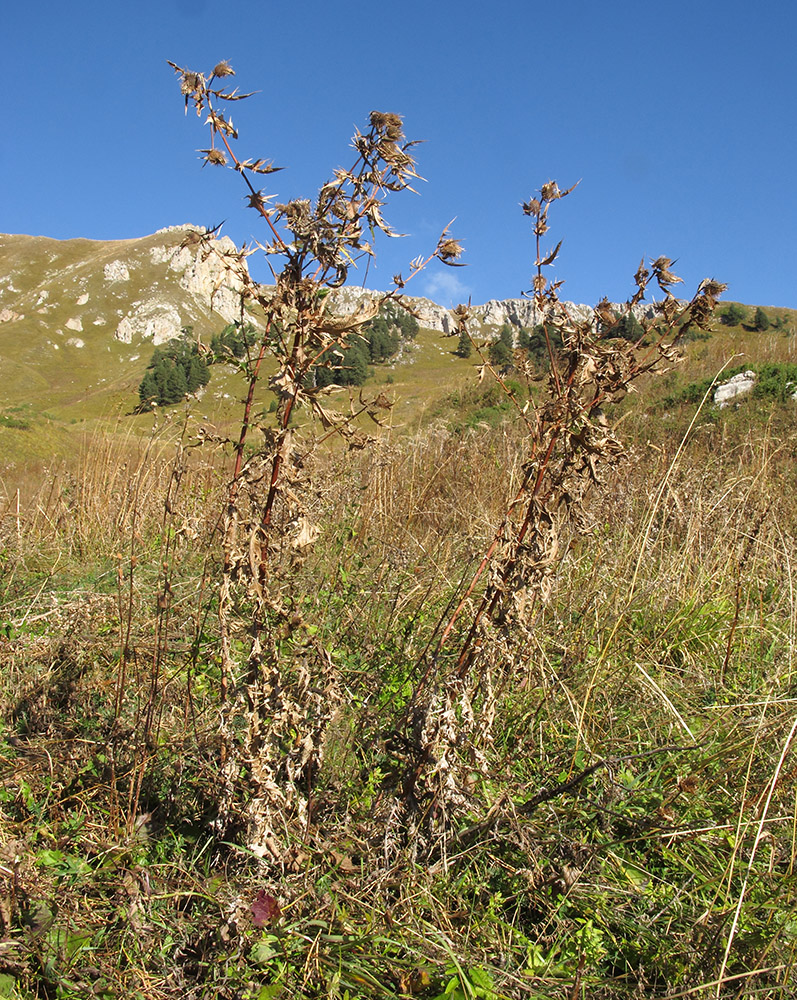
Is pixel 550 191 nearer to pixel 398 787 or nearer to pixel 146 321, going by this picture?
pixel 398 787

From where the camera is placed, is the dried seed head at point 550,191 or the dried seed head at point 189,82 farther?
the dried seed head at point 550,191

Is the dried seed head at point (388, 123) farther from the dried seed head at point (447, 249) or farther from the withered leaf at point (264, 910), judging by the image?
the withered leaf at point (264, 910)

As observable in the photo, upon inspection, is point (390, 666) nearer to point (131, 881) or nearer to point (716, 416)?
point (131, 881)

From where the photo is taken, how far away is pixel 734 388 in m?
8.74

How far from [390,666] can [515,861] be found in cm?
97

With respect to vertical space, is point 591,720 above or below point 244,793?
above

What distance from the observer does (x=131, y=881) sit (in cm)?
161

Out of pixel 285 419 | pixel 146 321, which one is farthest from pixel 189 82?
pixel 146 321

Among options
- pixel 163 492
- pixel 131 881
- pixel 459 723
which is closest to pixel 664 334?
pixel 459 723

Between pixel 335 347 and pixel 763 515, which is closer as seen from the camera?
pixel 335 347

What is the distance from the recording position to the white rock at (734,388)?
336 inches

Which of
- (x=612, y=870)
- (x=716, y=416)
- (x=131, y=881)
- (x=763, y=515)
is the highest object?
(x=716, y=416)

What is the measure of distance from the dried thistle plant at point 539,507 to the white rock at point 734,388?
7720mm

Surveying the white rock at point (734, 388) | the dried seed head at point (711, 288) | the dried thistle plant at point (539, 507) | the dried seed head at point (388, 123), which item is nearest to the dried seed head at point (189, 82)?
the dried seed head at point (388, 123)
